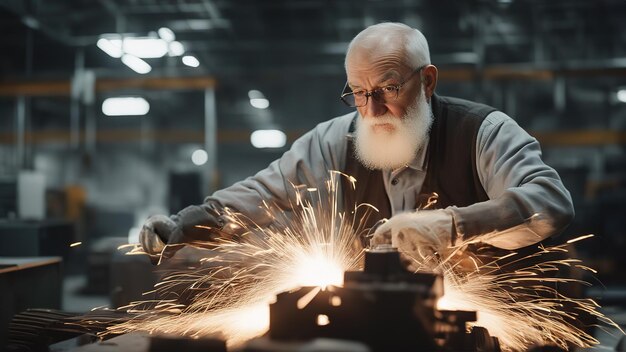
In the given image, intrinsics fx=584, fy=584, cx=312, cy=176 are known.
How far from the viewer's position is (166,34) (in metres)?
7.57

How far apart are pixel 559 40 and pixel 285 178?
7632mm

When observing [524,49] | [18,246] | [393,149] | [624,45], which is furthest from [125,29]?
[624,45]

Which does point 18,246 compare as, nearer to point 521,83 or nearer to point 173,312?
point 173,312

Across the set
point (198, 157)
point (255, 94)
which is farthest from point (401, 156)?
point (198, 157)

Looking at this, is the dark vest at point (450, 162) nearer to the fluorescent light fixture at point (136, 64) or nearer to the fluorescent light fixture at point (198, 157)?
the fluorescent light fixture at point (136, 64)

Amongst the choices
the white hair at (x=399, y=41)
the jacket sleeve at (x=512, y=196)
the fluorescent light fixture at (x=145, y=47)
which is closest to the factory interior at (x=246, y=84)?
the fluorescent light fixture at (x=145, y=47)

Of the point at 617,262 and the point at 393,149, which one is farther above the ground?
the point at 393,149

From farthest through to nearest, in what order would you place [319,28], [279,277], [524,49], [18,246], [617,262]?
[524,49], [319,28], [617,262], [18,246], [279,277]

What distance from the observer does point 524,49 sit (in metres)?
8.95

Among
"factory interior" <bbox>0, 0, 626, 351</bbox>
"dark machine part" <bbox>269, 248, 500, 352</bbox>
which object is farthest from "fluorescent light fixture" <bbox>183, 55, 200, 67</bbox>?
"dark machine part" <bbox>269, 248, 500, 352</bbox>

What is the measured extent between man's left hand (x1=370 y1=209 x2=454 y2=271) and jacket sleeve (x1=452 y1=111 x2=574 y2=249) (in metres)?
0.04

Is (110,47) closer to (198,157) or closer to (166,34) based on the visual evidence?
(166,34)

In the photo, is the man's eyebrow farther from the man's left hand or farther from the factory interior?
the factory interior

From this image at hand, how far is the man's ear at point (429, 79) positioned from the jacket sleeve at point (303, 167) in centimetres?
39
